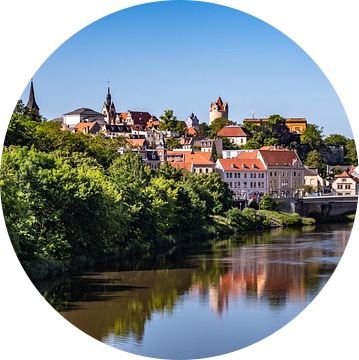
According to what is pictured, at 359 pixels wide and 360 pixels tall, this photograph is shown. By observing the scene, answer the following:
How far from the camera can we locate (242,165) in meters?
69.8

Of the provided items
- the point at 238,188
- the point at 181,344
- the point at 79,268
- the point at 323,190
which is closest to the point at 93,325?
the point at 181,344

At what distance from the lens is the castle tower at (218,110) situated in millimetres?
129375

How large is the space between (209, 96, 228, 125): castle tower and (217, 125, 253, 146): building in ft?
86.5

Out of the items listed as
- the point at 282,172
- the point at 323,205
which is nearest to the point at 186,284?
the point at 323,205

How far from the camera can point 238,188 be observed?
2721 inches

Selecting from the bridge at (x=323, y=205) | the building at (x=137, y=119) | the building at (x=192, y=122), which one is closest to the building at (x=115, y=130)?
the building at (x=137, y=119)

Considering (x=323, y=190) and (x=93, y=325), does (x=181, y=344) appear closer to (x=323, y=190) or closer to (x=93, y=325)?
(x=93, y=325)

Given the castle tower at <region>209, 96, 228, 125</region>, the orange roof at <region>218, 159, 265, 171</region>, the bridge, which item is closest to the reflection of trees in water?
the bridge

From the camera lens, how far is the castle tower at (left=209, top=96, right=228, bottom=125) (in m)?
129

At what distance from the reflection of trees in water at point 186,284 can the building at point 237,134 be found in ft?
221

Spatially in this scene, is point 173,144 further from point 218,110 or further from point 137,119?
point 137,119

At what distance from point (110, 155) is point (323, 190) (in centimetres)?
3612

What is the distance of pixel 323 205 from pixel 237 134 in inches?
1654

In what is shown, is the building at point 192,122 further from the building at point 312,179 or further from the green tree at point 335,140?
the building at point 312,179
